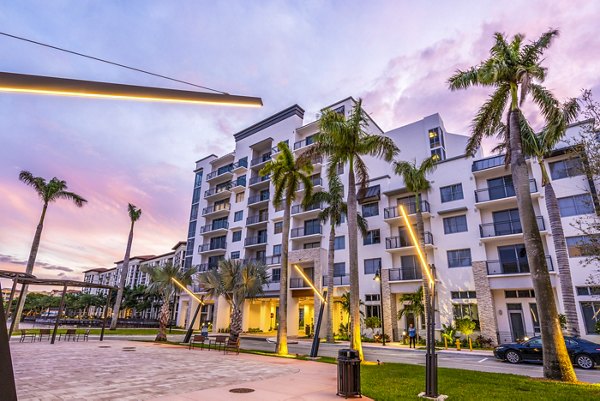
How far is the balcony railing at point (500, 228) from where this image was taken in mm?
26434

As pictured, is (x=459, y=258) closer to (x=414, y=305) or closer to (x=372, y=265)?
(x=414, y=305)

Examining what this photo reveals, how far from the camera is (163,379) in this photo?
1015 cm

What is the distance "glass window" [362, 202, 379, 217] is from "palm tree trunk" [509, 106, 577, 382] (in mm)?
20523

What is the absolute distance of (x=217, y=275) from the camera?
2453 centimetres

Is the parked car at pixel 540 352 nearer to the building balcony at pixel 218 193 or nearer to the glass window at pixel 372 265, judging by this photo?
the glass window at pixel 372 265

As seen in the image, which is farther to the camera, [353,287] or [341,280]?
[341,280]

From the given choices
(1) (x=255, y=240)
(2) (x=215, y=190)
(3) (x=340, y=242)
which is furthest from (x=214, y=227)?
(3) (x=340, y=242)

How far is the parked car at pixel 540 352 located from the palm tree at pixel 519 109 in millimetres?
6029

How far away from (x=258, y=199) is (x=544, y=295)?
3707cm

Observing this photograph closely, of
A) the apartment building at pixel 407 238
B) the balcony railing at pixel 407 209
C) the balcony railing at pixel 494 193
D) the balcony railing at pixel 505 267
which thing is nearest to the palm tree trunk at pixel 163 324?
the apartment building at pixel 407 238

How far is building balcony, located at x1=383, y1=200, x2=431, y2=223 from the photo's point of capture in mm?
30484

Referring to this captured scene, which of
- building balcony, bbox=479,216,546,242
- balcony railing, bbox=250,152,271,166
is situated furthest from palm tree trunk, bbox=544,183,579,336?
A: balcony railing, bbox=250,152,271,166

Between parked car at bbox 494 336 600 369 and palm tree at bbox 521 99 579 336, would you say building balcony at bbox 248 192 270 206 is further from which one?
parked car at bbox 494 336 600 369

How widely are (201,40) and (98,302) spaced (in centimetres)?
8172
